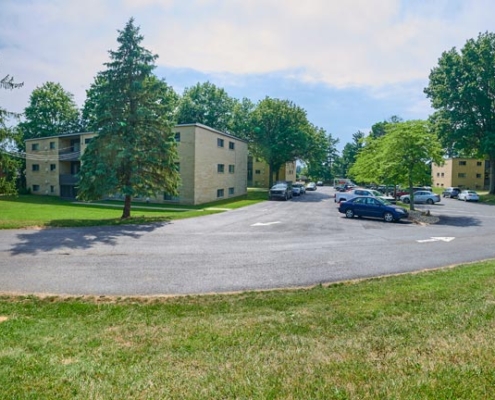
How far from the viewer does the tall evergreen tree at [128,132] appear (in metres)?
20.2

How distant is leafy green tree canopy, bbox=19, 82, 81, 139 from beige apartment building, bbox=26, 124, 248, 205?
48.8 feet

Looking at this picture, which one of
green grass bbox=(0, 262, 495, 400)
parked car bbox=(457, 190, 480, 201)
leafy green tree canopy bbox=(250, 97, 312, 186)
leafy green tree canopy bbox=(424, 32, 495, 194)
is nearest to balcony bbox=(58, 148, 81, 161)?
leafy green tree canopy bbox=(250, 97, 312, 186)

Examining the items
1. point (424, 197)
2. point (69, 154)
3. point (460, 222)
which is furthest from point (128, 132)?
point (424, 197)

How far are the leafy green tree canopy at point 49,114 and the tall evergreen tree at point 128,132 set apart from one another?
4544cm

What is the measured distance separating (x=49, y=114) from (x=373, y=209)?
194 feet

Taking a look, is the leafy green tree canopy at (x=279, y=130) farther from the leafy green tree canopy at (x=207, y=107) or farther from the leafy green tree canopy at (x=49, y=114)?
the leafy green tree canopy at (x=49, y=114)

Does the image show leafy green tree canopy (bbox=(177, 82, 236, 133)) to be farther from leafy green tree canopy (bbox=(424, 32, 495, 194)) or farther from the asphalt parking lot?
the asphalt parking lot

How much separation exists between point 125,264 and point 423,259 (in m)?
9.88

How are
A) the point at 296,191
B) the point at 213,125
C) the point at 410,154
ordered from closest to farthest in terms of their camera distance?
1. the point at 410,154
2. the point at 296,191
3. the point at 213,125

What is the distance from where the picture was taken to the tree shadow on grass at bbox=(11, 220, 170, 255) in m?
12.6

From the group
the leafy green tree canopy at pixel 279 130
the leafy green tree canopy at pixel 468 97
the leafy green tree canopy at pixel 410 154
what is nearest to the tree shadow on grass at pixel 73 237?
the leafy green tree canopy at pixel 410 154

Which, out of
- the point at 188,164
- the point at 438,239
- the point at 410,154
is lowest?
the point at 438,239

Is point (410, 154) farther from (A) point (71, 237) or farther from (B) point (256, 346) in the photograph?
(B) point (256, 346)

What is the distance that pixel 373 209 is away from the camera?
72.9 feet
